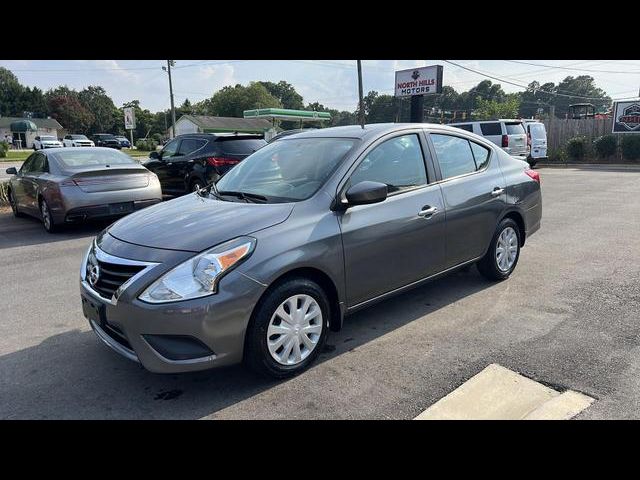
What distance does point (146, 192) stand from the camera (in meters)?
8.06

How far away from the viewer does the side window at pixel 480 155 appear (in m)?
4.86

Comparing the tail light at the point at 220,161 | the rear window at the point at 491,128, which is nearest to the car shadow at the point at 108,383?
the tail light at the point at 220,161

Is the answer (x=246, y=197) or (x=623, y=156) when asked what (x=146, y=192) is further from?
(x=623, y=156)

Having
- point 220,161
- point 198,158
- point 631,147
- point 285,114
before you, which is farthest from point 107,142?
point 631,147

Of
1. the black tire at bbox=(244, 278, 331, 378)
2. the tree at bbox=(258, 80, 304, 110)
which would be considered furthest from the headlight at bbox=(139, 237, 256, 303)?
the tree at bbox=(258, 80, 304, 110)

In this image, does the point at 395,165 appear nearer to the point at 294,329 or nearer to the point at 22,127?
the point at 294,329

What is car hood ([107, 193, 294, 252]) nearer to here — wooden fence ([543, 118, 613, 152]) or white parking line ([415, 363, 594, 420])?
white parking line ([415, 363, 594, 420])

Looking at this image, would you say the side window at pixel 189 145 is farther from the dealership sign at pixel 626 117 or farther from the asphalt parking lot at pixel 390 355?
the dealership sign at pixel 626 117

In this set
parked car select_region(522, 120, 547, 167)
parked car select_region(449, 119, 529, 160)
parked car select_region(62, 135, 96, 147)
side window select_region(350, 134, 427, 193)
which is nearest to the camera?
side window select_region(350, 134, 427, 193)

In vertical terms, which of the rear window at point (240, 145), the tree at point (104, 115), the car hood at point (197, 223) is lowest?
the car hood at point (197, 223)

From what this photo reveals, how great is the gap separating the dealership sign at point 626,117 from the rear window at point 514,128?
820 centimetres

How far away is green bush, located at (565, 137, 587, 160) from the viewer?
23.7 m

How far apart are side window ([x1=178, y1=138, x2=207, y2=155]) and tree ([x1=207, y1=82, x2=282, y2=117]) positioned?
85.4m
